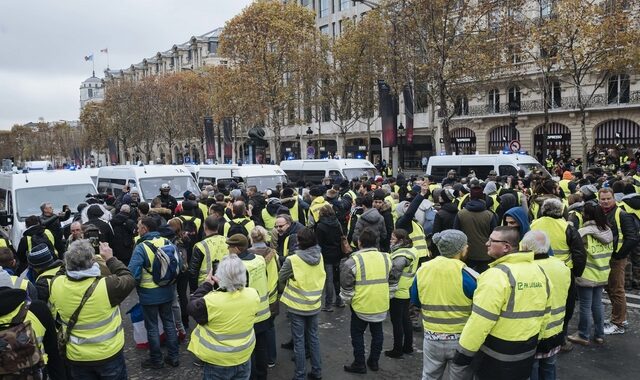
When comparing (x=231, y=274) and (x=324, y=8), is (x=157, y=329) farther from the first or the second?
(x=324, y=8)

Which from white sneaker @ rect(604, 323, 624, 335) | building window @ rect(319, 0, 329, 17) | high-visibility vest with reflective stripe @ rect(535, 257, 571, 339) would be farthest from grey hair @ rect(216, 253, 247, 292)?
building window @ rect(319, 0, 329, 17)

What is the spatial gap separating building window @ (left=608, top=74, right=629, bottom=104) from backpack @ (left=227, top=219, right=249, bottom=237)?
3156 cm

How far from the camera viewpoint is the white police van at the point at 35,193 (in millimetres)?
11345

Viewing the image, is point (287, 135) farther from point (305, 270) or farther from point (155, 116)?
point (305, 270)

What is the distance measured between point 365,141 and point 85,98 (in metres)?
139

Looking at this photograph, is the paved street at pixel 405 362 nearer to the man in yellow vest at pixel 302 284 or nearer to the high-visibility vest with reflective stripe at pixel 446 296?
the man in yellow vest at pixel 302 284

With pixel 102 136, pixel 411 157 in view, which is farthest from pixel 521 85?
pixel 102 136

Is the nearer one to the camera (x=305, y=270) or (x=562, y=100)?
(x=305, y=270)

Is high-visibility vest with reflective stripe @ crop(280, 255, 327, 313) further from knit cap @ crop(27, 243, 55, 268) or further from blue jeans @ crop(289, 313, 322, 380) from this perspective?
knit cap @ crop(27, 243, 55, 268)

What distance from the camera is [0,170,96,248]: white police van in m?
11.3

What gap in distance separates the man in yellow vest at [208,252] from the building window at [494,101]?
35551mm

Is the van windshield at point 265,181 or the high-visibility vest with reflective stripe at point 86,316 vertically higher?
the van windshield at point 265,181

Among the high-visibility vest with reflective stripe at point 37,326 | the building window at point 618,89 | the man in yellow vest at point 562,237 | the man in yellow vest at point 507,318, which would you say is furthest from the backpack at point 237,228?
the building window at point 618,89

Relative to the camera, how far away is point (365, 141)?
49500 millimetres
